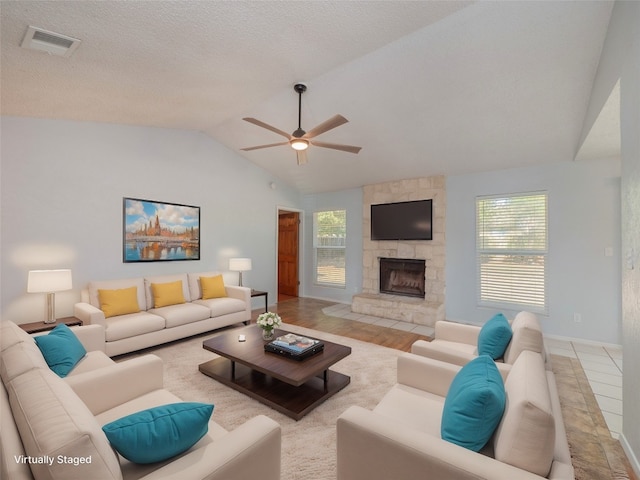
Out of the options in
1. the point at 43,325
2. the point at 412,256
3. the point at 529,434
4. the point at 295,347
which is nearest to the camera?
the point at 529,434

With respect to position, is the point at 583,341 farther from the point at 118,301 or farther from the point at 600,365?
the point at 118,301

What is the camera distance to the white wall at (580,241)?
384cm

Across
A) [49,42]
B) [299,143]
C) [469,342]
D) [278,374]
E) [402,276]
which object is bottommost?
[278,374]

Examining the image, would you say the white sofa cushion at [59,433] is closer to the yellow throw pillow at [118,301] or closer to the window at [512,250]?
the yellow throw pillow at [118,301]

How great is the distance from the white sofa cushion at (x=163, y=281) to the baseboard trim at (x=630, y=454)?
4.81 metres

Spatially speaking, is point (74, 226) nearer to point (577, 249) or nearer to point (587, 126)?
point (587, 126)

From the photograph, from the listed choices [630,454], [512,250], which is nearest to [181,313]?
[630,454]

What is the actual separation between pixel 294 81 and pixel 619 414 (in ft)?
14.2

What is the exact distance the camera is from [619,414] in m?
2.40

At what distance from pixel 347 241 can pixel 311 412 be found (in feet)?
14.5

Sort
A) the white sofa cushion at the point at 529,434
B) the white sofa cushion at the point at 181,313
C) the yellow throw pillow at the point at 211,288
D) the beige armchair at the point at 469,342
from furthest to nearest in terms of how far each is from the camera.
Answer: the yellow throw pillow at the point at 211,288
the white sofa cushion at the point at 181,313
the beige armchair at the point at 469,342
the white sofa cushion at the point at 529,434

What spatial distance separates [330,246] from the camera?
22.4ft

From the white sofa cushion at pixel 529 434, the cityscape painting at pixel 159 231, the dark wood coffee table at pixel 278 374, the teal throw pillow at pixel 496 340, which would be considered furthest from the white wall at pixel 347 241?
the white sofa cushion at pixel 529 434

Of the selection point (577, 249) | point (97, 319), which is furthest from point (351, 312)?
point (97, 319)
